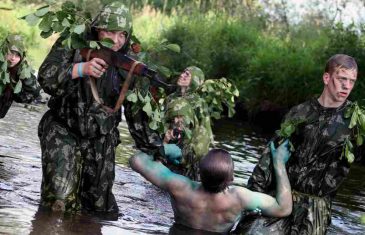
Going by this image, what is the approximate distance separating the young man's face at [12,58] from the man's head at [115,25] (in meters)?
1.58

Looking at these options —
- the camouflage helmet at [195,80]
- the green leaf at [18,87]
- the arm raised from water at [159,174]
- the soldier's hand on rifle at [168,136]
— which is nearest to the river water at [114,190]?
the arm raised from water at [159,174]

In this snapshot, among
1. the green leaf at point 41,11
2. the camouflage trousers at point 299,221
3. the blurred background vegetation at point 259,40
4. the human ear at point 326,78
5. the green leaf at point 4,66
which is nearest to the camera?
the green leaf at point 41,11

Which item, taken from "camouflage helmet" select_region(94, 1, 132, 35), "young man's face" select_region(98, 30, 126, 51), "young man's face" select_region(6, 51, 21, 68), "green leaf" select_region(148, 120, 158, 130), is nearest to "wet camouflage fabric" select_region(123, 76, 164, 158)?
"green leaf" select_region(148, 120, 158, 130)

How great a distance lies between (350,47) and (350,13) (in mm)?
4490

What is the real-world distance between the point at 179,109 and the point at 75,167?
393cm

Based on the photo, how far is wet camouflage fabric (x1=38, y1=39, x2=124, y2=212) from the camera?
24.1 ft

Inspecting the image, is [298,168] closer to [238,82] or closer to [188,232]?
[188,232]

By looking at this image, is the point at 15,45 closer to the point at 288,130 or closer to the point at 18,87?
the point at 18,87

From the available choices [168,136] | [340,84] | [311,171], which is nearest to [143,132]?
[311,171]

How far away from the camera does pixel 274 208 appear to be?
7.48 meters

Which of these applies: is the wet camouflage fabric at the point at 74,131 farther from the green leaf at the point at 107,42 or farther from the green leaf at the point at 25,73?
the green leaf at the point at 25,73

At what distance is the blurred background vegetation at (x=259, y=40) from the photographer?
2412cm

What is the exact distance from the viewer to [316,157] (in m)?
7.62

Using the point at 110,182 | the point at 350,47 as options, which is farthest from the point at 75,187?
the point at 350,47
